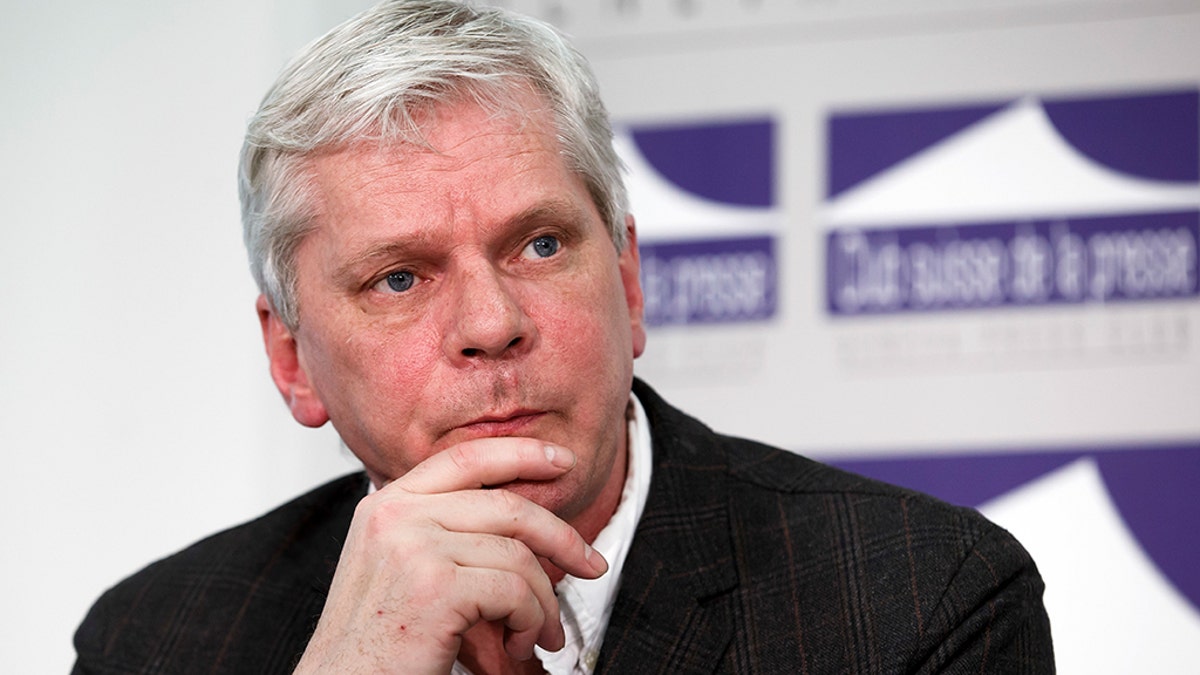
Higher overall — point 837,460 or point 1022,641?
point 1022,641

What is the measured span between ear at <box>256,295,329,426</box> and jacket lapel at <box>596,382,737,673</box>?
0.57 meters

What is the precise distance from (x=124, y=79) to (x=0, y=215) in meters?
0.55

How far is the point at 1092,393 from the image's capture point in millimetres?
3152

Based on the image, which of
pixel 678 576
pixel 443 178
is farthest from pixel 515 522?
pixel 443 178

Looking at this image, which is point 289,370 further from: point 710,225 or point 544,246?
point 710,225

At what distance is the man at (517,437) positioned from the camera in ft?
5.89

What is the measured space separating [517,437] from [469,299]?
202 mm

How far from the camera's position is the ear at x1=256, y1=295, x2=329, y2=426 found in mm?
2207

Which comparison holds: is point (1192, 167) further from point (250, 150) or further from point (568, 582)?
point (250, 150)

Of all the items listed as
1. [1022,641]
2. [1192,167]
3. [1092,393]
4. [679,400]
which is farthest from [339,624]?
[1192,167]

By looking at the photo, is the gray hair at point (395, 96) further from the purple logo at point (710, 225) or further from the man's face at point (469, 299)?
the purple logo at point (710, 225)

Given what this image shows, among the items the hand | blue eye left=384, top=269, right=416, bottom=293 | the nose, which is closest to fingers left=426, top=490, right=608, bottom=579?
the hand

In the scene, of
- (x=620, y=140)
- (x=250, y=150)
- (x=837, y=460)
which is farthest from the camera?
(x=620, y=140)

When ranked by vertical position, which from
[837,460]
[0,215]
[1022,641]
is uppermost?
[0,215]
